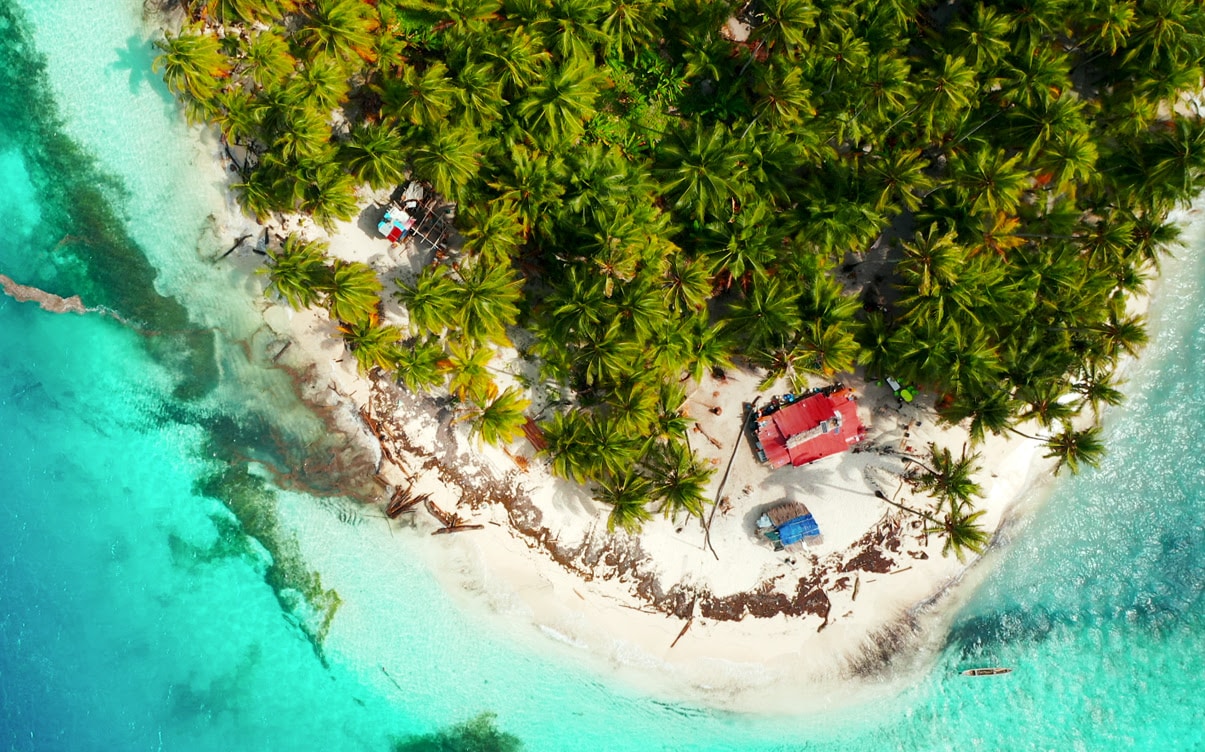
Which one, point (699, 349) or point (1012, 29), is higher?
point (1012, 29)

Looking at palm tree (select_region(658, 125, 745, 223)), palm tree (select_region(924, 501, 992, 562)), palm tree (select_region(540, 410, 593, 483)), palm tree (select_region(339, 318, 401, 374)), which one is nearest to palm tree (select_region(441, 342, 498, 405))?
palm tree (select_region(339, 318, 401, 374))

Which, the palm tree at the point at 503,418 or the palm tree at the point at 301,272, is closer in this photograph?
the palm tree at the point at 301,272

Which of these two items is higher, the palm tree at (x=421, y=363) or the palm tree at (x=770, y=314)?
the palm tree at (x=770, y=314)

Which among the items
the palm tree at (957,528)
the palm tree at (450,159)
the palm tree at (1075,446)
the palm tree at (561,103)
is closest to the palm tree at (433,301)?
the palm tree at (450,159)

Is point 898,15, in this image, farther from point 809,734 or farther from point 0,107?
point 0,107

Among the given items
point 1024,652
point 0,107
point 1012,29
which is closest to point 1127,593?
point 1024,652

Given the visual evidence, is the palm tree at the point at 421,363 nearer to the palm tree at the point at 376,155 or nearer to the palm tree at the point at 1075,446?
the palm tree at the point at 376,155

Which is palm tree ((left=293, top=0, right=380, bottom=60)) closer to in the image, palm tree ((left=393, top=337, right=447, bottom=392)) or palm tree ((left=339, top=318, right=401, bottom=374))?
palm tree ((left=339, top=318, right=401, bottom=374))
